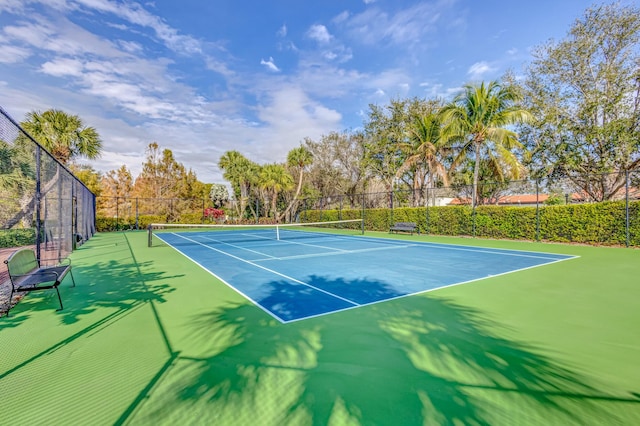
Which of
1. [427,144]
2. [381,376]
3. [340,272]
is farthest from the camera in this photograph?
[427,144]

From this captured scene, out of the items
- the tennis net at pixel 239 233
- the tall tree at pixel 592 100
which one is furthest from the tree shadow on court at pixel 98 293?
the tall tree at pixel 592 100

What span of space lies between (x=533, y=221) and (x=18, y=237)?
1916 cm

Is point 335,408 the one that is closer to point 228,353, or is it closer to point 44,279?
point 228,353

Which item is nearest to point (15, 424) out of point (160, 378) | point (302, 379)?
point (160, 378)

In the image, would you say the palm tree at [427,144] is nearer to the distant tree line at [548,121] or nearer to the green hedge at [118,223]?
the distant tree line at [548,121]

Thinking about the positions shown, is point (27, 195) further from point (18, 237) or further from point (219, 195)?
point (219, 195)

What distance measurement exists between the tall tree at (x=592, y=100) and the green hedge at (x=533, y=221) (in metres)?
4.59

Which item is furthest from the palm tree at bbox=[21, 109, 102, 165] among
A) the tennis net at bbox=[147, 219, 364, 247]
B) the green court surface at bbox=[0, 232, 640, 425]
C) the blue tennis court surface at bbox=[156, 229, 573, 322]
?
the green court surface at bbox=[0, 232, 640, 425]

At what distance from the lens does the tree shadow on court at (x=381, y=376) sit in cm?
218

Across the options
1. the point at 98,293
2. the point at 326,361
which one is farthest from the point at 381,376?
the point at 98,293

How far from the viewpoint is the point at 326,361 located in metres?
2.92

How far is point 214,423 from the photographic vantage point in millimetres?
2047

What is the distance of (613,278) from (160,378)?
28.5 feet

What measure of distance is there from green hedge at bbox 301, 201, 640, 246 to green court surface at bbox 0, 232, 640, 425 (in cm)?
877
